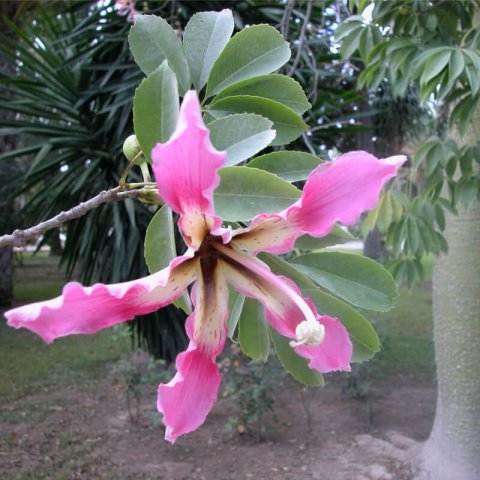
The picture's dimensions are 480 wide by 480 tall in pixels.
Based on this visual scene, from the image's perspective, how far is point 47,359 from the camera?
18.2ft

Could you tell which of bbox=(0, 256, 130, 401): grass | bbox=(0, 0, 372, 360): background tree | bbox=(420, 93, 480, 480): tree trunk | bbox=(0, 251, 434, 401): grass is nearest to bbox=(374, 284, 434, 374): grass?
bbox=(0, 251, 434, 401): grass

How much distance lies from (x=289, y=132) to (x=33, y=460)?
319cm

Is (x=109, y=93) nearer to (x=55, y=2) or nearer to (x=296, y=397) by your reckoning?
(x=55, y=2)

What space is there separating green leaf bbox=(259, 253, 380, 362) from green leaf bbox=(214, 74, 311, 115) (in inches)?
8.3

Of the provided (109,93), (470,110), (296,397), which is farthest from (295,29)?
(296,397)

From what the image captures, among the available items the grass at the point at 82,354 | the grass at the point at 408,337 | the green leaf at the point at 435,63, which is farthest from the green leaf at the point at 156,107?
the grass at the point at 408,337

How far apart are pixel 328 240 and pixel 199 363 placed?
0.22m

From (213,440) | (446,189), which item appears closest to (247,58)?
(446,189)

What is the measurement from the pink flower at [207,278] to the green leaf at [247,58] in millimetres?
256

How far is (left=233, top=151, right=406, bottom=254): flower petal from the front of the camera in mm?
466

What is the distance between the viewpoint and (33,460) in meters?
3.25

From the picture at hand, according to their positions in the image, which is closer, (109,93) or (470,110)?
(470,110)

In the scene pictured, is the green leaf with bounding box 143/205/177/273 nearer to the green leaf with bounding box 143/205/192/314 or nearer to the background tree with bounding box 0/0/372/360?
the green leaf with bounding box 143/205/192/314

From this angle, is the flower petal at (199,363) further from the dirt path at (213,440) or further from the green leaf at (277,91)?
the dirt path at (213,440)
